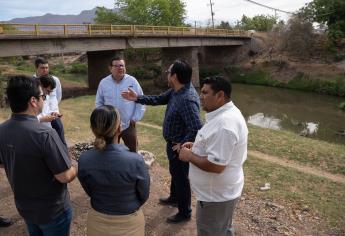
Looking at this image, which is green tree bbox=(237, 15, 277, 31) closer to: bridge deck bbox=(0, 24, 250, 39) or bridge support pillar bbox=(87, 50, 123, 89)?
bridge deck bbox=(0, 24, 250, 39)

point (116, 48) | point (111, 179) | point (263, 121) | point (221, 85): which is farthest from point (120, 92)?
point (116, 48)


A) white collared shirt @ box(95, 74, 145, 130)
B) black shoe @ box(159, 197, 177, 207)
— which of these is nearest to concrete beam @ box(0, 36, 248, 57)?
white collared shirt @ box(95, 74, 145, 130)

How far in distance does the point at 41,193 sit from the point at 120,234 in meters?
0.72

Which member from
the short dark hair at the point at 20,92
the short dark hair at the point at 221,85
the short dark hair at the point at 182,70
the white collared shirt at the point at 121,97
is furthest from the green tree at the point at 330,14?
the short dark hair at the point at 20,92

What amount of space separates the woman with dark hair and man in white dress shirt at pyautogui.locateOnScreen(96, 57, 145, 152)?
8.56 ft

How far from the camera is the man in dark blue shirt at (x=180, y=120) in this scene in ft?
13.8

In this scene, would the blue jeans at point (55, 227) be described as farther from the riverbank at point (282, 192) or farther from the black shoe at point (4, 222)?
the black shoe at point (4, 222)

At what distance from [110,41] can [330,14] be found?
74.2ft

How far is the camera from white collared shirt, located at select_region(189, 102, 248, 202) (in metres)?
3.00

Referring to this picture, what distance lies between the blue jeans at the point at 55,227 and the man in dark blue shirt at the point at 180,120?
1.40 m

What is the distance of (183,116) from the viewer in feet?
13.9

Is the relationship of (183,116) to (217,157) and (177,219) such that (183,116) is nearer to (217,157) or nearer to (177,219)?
(217,157)

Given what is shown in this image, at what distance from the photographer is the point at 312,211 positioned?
18.4ft

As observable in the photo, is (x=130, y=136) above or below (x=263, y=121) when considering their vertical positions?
above
